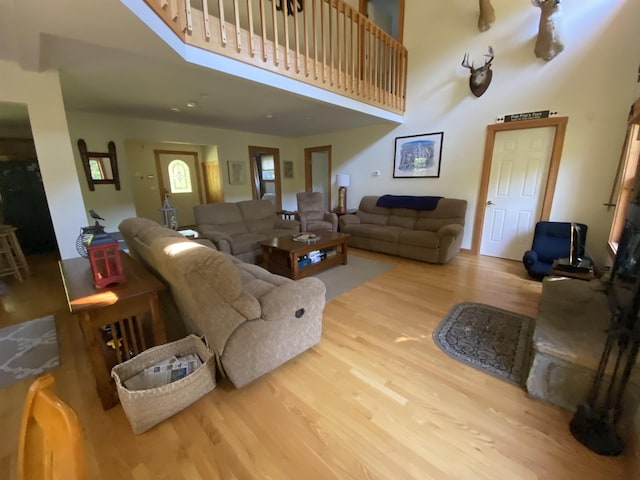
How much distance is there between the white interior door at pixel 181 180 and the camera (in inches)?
248

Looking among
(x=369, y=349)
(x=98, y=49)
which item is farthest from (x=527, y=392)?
(x=98, y=49)

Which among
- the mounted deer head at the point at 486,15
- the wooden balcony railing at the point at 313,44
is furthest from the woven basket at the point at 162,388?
the mounted deer head at the point at 486,15

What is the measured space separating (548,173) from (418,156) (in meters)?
1.82

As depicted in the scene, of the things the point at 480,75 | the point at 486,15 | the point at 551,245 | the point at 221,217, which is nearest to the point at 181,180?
the point at 221,217

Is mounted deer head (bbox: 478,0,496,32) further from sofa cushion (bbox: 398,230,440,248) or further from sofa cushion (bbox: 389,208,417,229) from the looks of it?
sofa cushion (bbox: 398,230,440,248)

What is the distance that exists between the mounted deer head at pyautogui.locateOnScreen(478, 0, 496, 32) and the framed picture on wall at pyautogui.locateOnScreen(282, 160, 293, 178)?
4669mm

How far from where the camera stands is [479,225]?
13.6 feet

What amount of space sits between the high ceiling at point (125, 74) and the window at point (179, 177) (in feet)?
5.83

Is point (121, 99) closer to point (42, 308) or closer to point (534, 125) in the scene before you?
point (42, 308)

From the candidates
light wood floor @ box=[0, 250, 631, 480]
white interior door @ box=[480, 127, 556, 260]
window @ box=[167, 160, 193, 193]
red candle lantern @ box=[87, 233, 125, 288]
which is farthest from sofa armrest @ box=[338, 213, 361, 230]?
window @ box=[167, 160, 193, 193]

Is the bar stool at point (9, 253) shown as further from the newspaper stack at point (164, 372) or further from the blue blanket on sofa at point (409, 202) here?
the blue blanket on sofa at point (409, 202)

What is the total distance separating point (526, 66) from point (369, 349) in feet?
13.6

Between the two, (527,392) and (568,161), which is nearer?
(527,392)

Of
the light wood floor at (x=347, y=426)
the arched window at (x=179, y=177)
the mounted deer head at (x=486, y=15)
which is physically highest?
the mounted deer head at (x=486, y=15)
